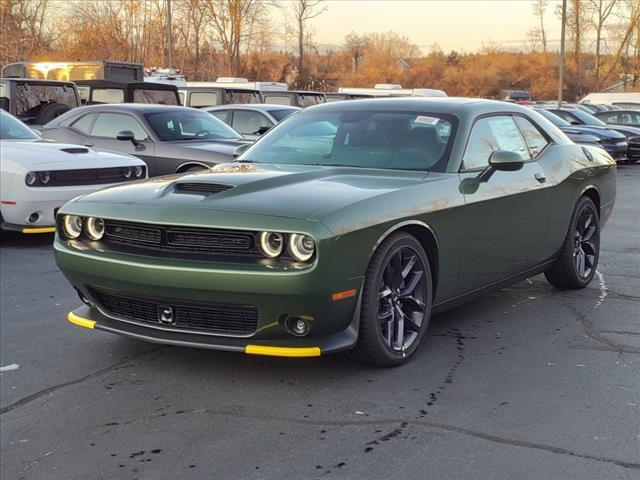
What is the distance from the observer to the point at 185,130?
11383 millimetres

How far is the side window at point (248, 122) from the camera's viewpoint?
1452cm

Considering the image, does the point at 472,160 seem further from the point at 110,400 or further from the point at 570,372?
the point at 110,400

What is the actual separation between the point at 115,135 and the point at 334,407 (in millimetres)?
8225

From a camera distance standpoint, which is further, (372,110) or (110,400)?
(372,110)

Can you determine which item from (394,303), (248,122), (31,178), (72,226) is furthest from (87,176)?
(248,122)

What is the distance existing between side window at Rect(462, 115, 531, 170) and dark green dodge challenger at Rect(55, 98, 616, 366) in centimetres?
1

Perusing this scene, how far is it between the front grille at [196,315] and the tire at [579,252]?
9.77 ft

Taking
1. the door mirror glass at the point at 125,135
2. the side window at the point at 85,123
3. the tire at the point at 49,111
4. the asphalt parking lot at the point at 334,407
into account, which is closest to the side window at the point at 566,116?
the tire at the point at 49,111

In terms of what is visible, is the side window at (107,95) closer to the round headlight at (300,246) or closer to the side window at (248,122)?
the side window at (248,122)

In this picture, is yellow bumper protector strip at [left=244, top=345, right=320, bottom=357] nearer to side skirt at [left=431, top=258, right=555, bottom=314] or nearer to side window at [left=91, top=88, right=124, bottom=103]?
side skirt at [left=431, top=258, right=555, bottom=314]

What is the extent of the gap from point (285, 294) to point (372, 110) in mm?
2021

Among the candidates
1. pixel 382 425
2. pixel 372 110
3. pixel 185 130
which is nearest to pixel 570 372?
pixel 382 425

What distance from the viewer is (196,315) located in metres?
4.12

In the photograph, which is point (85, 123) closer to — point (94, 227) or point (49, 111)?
point (49, 111)
